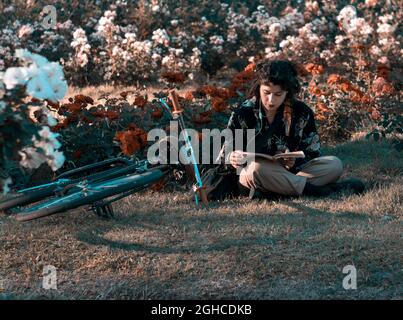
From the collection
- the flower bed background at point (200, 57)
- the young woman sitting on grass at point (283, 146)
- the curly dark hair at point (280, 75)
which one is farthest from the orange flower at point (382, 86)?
the curly dark hair at point (280, 75)

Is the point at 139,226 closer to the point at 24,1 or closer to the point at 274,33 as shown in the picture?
the point at 274,33

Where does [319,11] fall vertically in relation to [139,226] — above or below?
above

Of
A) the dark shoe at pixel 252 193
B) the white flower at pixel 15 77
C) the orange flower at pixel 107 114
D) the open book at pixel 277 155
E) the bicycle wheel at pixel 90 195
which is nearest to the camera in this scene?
the white flower at pixel 15 77

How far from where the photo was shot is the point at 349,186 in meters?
5.29

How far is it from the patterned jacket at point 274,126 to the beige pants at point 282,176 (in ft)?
0.53

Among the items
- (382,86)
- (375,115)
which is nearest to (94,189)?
(375,115)

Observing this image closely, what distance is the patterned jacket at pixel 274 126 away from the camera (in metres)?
5.26

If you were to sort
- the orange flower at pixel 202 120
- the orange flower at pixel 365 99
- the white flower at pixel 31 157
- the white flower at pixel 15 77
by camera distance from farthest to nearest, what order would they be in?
the orange flower at pixel 365 99 < the orange flower at pixel 202 120 < the white flower at pixel 31 157 < the white flower at pixel 15 77

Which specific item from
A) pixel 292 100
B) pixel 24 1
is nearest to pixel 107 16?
pixel 24 1

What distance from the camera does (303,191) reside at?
524 centimetres

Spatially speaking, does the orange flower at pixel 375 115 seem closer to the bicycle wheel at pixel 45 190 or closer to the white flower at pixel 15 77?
the bicycle wheel at pixel 45 190

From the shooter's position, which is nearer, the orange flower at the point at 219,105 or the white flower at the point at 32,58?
the white flower at the point at 32,58

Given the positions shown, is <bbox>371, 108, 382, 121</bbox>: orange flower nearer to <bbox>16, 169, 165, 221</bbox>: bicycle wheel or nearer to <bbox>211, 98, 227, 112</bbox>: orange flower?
<bbox>211, 98, 227, 112</bbox>: orange flower

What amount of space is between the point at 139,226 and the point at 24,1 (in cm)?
706
